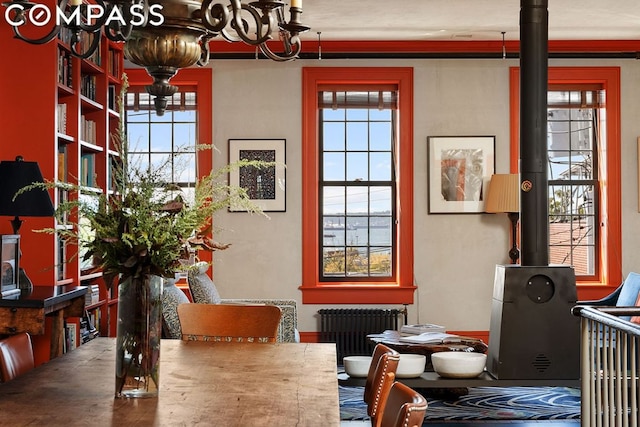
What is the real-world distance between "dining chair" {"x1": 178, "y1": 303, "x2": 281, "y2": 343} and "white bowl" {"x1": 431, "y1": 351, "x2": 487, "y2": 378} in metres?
2.25

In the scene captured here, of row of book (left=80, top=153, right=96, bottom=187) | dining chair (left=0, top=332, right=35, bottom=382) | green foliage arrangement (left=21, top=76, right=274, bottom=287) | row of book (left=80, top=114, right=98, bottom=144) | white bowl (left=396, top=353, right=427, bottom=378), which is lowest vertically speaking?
white bowl (left=396, top=353, right=427, bottom=378)

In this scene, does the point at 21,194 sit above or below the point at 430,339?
above

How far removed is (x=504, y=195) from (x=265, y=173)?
7.81 feet

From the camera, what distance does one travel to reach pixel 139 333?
8.93 feet

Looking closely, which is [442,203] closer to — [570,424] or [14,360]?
[570,424]

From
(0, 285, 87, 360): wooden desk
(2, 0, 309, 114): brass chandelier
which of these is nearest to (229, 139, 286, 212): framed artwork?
(0, 285, 87, 360): wooden desk

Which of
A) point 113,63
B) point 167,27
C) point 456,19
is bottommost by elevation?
point 167,27

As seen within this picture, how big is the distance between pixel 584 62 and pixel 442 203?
6.69 ft

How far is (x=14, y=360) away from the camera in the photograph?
3.12 m

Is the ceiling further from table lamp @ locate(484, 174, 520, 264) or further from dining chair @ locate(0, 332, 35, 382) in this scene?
dining chair @ locate(0, 332, 35, 382)

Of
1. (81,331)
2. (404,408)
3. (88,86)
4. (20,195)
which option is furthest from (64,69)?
(404,408)

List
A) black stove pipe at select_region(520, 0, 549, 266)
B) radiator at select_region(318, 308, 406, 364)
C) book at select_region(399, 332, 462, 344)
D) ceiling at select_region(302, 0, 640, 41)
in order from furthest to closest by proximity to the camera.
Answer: radiator at select_region(318, 308, 406, 364) < ceiling at select_region(302, 0, 640, 41) < book at select_region(399, 332, 462, 344) < black stove pipe at select_region(520, 0, 549, 266)

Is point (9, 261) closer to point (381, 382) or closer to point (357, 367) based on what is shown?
point (357, 367)

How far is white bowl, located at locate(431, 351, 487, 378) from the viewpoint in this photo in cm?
605
